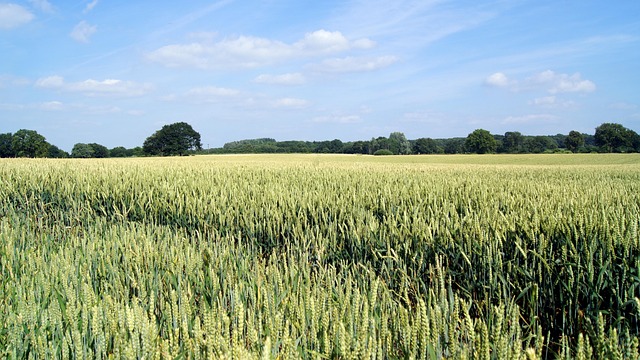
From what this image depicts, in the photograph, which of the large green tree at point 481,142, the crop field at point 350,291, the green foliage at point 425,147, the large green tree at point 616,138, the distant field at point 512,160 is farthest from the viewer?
the green foliage at point 425,147

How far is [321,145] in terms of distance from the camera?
262 feet

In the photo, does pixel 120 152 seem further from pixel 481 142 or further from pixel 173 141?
pixel 481 142

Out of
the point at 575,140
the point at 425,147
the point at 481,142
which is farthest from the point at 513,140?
the point at 481,142

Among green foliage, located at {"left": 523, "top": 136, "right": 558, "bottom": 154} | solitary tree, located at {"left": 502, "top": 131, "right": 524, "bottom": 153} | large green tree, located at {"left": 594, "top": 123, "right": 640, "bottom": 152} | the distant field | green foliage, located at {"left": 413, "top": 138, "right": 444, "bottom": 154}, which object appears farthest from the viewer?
solitary tree, located at {"left": 502, "top": 131, "right": 524, "bottom": 153}

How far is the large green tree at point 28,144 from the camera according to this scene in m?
61.9

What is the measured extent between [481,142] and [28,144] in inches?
3094

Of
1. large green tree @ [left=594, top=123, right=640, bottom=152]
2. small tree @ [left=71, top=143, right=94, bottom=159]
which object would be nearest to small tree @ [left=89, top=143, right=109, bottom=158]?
small tree @ [left=71, top=143, right=94, bottom=159]

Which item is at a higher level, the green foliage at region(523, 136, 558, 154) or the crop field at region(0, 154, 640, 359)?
the green foliage at region(523, 136, 558, 154)

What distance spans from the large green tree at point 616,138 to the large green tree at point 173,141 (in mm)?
72768

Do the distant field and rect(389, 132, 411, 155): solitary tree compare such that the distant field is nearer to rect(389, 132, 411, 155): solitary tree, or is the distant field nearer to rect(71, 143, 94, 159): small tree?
rect(389, 132, 411, 155): solitary tree

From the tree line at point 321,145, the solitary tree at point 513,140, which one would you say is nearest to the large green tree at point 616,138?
the tree line at point 321,145

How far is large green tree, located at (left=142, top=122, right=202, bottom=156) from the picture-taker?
216 feet

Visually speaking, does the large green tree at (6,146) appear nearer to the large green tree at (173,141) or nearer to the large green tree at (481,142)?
the large green tree at (173,141)

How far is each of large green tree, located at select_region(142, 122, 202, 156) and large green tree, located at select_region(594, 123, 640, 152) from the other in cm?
7277
